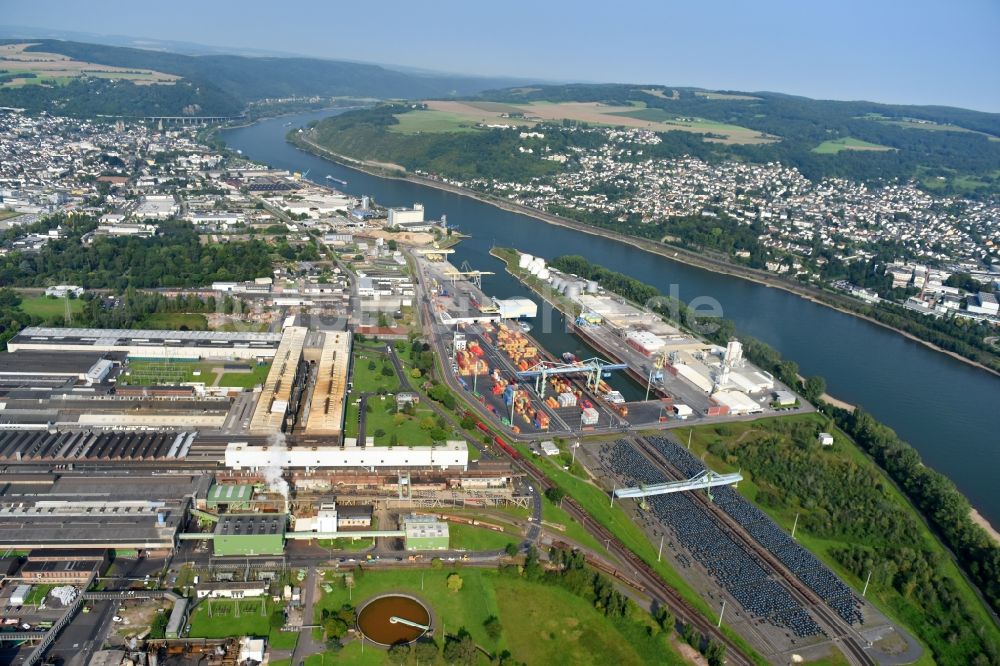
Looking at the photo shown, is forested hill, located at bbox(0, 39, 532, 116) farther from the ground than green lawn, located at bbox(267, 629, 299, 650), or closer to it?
farther from the ground

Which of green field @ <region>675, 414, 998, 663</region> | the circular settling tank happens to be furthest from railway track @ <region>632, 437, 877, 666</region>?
the circular settling tank

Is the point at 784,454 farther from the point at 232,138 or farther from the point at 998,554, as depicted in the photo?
the point at 232,138

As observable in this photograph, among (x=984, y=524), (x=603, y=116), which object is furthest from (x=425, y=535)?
(x=603, y=116)

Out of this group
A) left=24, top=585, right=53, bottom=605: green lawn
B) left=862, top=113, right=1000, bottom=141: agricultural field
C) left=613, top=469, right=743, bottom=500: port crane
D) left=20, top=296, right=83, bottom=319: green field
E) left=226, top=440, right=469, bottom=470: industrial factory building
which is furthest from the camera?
left=862, top=113, right=1000, bottom=141: agricultural field

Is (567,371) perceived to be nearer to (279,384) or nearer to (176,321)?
(279,384)

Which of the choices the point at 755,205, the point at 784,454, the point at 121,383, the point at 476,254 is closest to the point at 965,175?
the point at 755,205

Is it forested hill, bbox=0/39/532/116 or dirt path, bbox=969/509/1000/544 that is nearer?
dirt path, bbox=969/509/1000/544

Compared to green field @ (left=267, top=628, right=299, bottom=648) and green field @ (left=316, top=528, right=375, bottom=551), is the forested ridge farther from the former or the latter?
green field @ (left=267, top=628, right=299, bottom=648)
